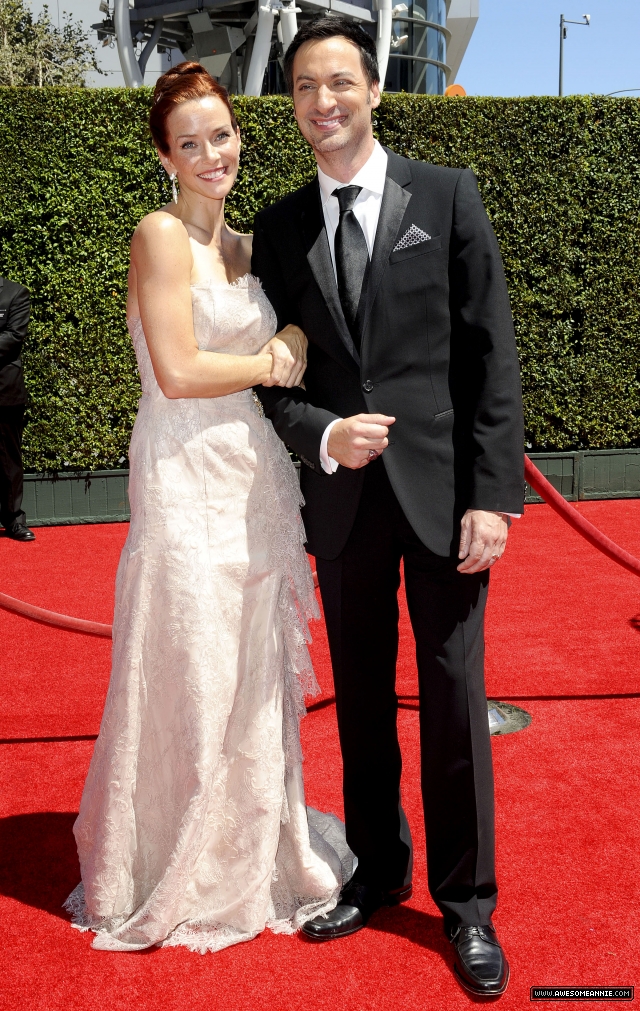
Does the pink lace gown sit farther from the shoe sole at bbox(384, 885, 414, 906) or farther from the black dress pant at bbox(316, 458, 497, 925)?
the black dress pant at bbox(316, 458, 497, 925)

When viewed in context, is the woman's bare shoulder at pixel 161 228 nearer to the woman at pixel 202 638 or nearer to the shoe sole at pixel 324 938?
the woman at pixel 202 638

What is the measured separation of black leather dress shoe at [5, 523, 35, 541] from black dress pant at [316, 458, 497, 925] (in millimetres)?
6257

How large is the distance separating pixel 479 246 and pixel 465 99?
742 centimetres

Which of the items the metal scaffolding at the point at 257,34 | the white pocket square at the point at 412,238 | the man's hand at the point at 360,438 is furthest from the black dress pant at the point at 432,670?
the metal scaffolding at the point at 257,34

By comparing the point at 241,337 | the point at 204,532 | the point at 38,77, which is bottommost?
the point at 204,532

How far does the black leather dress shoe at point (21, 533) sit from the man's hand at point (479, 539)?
665cm

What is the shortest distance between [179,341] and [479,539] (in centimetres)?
96

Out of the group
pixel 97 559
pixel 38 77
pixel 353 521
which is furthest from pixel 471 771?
pixel 38 77

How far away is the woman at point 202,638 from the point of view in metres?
2.74

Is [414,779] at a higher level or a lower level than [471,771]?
lower

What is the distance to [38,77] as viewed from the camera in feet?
71.2

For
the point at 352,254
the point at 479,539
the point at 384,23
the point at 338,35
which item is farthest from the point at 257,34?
the point at 479,539

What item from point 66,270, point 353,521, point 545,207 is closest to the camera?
point 353,521

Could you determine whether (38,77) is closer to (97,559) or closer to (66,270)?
(66,270)
